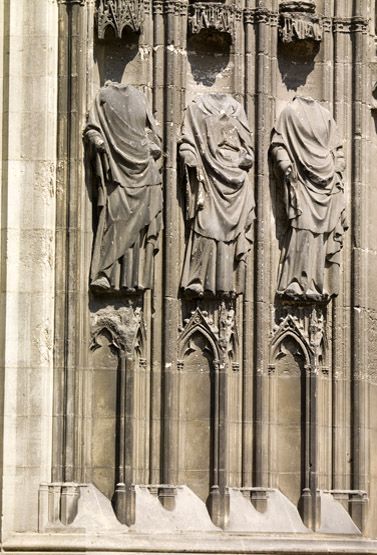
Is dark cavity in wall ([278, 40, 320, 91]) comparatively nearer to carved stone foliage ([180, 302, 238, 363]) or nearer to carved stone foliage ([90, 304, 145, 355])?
carved stone foliage ([180, 302, 238, 363])

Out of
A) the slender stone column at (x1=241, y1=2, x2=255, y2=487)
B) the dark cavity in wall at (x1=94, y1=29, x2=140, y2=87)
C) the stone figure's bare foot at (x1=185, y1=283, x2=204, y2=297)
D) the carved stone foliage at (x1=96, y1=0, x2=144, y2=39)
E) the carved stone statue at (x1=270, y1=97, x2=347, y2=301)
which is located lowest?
the slender stone column at (x1=241, y1=2, x2=255, y2=487)

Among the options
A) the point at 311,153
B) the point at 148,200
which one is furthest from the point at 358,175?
the point at 148,200

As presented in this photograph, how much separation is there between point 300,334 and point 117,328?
2275mm

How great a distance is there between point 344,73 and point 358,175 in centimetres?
124

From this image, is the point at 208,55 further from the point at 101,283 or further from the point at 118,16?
the point at 101,283

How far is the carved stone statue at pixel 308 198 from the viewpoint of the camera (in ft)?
105

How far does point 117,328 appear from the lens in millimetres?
31406

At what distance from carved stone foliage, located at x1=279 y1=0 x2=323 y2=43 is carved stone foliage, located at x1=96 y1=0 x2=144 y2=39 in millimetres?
1842

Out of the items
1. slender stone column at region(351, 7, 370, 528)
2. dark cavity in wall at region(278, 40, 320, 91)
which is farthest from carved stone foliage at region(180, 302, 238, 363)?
dark cavity in wall at region(278, 40, 320, 91)

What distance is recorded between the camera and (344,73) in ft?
108

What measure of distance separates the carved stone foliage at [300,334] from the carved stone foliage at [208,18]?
11.2 feet

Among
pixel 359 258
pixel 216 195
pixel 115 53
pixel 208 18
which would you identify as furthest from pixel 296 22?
pixel 359 258

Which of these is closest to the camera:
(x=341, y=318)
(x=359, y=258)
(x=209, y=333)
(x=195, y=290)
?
(x=195, y=290)

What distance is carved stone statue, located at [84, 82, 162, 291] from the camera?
31.4 meters
